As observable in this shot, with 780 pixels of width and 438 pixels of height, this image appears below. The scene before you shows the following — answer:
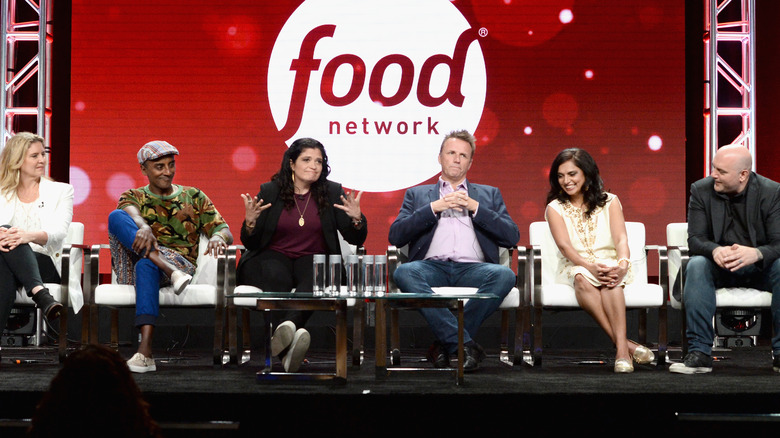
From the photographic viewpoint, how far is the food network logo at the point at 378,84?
5676 millimetres

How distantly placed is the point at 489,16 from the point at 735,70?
1.89 metres

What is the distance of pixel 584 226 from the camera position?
14.3 feet

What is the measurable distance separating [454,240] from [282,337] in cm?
120

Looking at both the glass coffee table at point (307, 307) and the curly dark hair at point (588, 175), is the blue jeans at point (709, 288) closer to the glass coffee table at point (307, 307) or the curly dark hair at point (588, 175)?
the curly dark hair at point (588, 175)

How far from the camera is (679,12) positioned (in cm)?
566

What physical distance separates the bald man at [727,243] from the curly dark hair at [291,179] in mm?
1870

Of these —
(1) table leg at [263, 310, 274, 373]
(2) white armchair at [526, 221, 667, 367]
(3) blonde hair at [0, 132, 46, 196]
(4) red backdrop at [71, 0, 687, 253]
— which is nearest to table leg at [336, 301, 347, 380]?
(1) table leg at [263, 310, 274, 373]

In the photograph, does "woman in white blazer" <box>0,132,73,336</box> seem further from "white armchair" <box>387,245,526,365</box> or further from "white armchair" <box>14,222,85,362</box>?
"white armchair" <box>387,245,526,365</box>

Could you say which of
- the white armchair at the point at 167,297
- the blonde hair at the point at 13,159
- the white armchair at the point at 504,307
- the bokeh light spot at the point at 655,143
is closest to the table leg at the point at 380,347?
the white armchair at the point at 504,307

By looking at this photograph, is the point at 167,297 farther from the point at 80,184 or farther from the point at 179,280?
the point at 80,184

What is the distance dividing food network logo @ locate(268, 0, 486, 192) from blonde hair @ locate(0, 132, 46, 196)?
175 centimetres

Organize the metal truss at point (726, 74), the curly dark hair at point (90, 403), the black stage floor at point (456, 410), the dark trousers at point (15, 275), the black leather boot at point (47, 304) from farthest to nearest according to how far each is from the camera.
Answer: the metal truss at point (726, 74)
the dark trousers at point (15, 275)
the black leather boot at point (47, 304)
the black stage floor at point (456, 410)
the curly dark hair at point (90, 403)

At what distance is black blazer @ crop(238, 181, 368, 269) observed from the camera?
170 inches

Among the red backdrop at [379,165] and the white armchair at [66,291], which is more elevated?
the red backdrop at [379,165]
